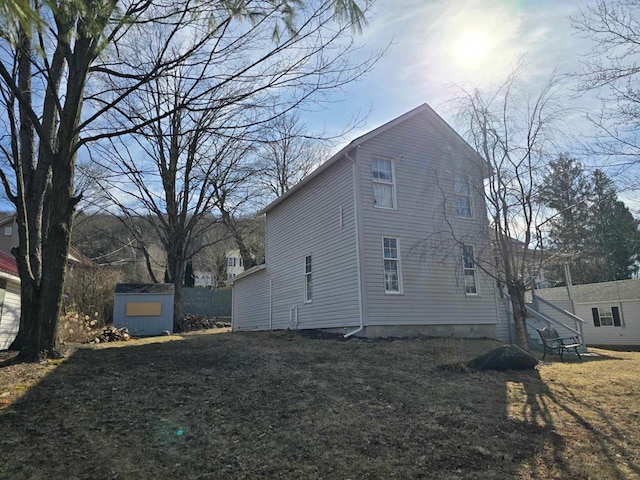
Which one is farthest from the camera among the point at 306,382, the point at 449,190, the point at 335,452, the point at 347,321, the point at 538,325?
the point at 538,325

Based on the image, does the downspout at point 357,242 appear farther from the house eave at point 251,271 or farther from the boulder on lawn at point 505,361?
the house eave at point 251,271

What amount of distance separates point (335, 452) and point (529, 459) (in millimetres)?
1798

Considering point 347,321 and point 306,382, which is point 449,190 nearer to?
point 347,321

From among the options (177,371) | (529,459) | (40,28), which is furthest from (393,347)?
(40,28)

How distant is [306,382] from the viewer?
625 centimetres

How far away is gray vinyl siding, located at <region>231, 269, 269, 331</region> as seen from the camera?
17172 mm

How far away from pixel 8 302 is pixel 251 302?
9.91 m

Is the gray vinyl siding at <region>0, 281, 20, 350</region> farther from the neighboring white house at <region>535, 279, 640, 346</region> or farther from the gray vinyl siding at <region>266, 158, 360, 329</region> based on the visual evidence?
the neighboring white house at <region>535, 279, 640, 346</region>

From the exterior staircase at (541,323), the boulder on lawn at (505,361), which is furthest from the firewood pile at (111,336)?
the exterior staircase at (541,323)

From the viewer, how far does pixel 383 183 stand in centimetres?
1223

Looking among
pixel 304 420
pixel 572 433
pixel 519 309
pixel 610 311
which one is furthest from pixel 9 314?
pixel 610 311

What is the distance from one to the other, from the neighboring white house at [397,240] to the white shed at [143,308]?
4952 mm

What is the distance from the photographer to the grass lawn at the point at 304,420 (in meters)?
3.62

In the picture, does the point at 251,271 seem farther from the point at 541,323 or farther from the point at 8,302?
the point at 541,323
